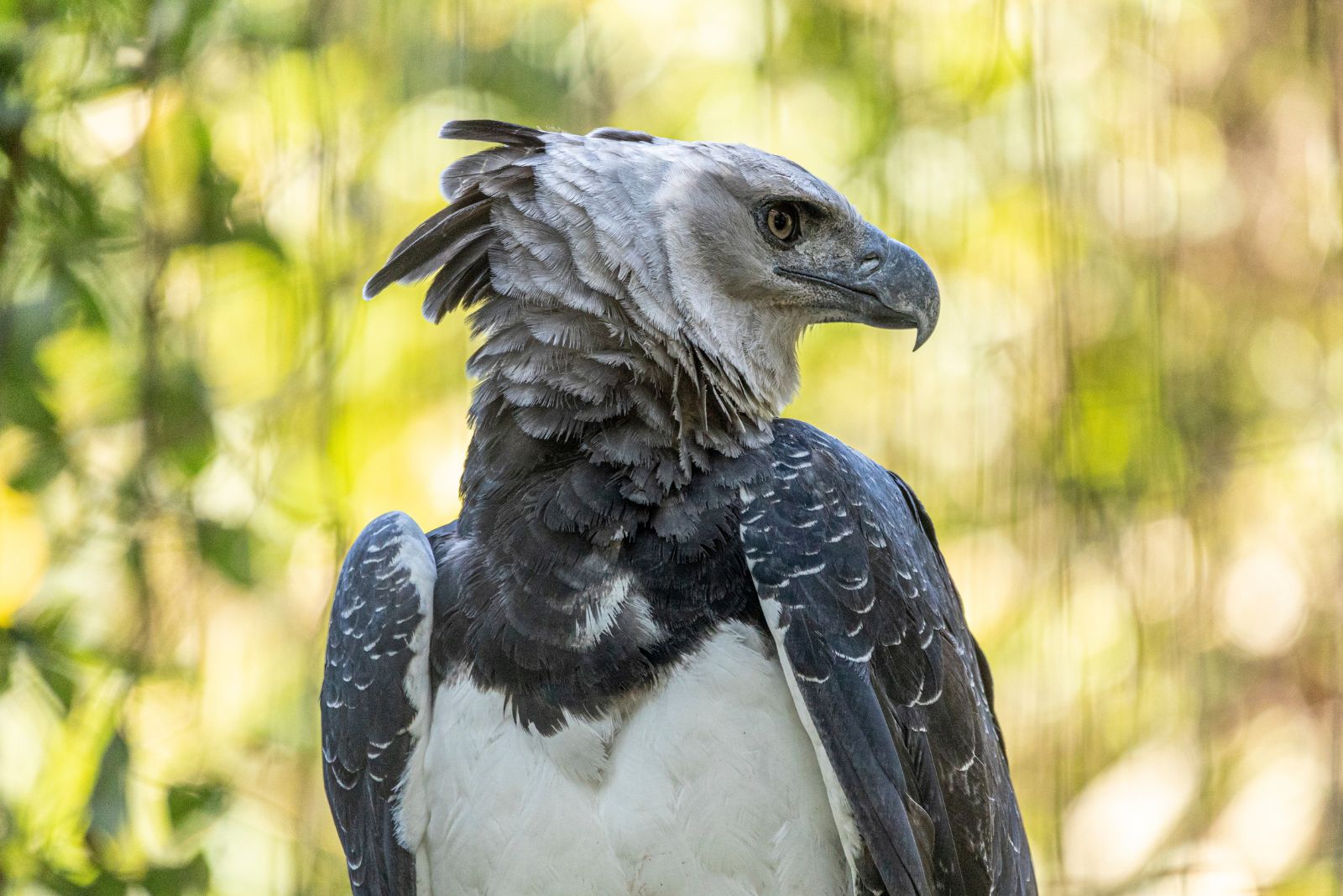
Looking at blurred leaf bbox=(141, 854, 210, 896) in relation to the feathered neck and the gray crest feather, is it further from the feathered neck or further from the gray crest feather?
the gray crest feather

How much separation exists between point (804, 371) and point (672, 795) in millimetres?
2321

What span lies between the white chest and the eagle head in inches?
23.0

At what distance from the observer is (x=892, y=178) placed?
13.2 ft

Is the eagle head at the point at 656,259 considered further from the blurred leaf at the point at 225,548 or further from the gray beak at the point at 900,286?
the blurred leaf at the point at 225,548

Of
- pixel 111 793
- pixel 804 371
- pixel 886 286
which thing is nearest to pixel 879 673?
pixel 886 286

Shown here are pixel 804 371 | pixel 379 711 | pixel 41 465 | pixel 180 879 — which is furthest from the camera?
pixel 804 371

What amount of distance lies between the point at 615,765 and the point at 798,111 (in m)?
2.76

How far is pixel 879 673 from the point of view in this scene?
2.10 meters

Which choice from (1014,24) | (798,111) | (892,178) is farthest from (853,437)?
(1014,24)

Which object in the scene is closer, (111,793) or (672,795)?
(672,795)

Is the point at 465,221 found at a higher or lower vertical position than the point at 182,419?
higher

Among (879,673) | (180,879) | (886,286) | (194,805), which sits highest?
(886,286)

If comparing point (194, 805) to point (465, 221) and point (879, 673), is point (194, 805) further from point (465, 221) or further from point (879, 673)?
point (879, 673)

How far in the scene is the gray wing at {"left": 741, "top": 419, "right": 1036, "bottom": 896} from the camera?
2.01 meters
